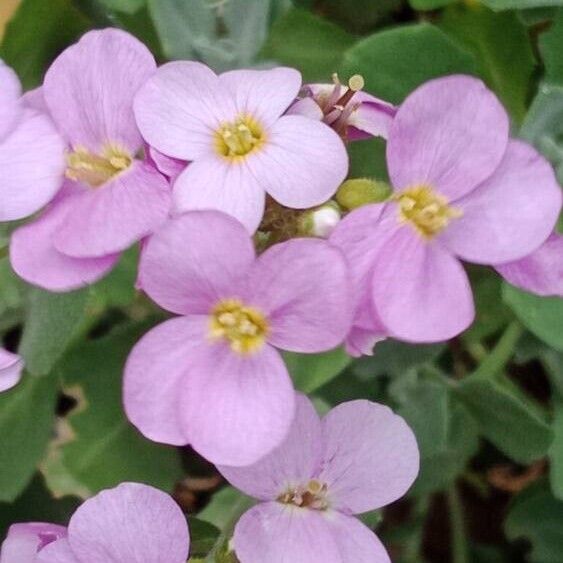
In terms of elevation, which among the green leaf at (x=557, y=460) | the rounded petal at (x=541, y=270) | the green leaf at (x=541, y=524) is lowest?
the green leaf at (x=541, y=524)

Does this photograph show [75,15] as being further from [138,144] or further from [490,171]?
[490,171]

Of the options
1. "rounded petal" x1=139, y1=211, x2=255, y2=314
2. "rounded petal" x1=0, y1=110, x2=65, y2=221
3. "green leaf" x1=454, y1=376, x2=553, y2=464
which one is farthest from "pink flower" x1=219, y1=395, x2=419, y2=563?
"green leaf" x1=454, y1=376, x2=553, y2=464

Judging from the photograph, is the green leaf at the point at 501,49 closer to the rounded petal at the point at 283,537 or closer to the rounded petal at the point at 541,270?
the rounded petal at the point at 541,270

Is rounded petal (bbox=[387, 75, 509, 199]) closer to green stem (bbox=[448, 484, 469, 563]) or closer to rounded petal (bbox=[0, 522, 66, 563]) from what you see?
rounded petal (bbox=[0, 522, 66, 563])

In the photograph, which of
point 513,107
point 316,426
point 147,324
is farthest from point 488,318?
point 316,426

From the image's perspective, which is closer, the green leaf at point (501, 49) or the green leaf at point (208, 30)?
the green leaf at point (208, 30)

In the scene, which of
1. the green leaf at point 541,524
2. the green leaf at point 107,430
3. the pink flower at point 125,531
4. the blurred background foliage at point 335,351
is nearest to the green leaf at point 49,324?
the blurred background foliage at point 335,351

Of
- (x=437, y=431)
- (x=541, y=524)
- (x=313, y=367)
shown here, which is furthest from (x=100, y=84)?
(x=541, y=524)
